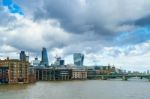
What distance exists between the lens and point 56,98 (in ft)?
324

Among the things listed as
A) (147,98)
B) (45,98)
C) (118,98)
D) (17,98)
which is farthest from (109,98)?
(17,98)

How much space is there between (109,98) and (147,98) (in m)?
10.0

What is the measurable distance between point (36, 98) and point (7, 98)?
7.39 m

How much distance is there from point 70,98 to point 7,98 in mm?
16045

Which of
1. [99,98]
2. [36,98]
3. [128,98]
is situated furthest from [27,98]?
[128,98]

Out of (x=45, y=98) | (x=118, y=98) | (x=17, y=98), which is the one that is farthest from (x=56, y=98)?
(x=118, y=98)

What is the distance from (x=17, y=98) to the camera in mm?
98562

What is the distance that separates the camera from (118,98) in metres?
99.3

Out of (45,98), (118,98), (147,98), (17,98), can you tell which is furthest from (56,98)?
(147,98)

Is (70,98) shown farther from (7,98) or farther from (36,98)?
(7,98)

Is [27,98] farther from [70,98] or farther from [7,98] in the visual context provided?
[70,98]

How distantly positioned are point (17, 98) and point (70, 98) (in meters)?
13.5

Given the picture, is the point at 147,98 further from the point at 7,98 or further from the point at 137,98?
the point at 7,98

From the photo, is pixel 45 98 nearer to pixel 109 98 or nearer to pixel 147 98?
pixel 109 98
